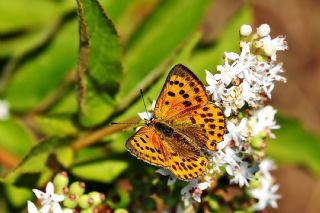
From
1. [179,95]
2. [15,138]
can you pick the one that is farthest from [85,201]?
[15,138]

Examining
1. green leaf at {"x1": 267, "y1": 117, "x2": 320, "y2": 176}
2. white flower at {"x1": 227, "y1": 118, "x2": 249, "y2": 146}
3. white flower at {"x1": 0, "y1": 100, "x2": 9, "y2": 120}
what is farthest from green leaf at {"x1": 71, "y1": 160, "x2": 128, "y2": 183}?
green leaf at {"x1": 267, "y1": 117, "x2": 320, "y2": 176}

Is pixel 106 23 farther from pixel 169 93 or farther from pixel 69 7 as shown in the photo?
pixel 69 7

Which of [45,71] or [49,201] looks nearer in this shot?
[49,201]

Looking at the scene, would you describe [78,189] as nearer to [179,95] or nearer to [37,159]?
[37,159]

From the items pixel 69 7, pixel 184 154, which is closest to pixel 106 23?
pixel 184 154

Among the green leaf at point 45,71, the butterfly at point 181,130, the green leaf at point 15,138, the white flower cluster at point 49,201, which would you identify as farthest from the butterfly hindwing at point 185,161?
the green leaf at point 45,71

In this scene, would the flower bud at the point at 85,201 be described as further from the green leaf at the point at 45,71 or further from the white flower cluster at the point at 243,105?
the green leaf at the point at 45,71
